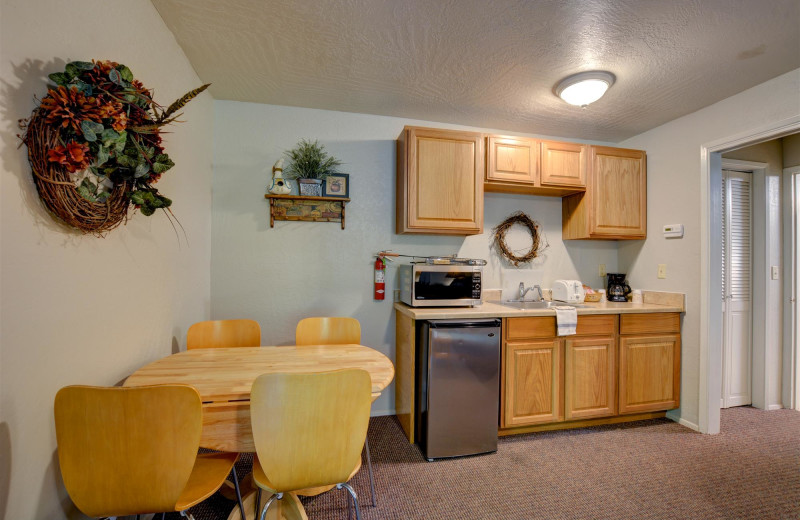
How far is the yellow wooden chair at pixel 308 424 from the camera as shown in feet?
3.67

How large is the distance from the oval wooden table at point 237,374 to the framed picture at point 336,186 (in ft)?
4.20

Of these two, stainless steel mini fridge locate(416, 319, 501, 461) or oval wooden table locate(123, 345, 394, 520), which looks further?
stainless steel mini fridge locate(416, 319, 501, 461)

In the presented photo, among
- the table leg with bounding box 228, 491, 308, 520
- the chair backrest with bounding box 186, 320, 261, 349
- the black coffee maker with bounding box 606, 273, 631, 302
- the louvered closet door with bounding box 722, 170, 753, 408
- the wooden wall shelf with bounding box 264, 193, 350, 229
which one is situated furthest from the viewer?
the black coffee maker with bounding box 606, 273, 631, 302

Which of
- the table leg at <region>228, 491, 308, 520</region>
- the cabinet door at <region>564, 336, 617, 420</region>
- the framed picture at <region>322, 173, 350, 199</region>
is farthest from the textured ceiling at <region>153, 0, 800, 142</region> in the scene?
the table leg at <region>228, 491, 308, 520</region>

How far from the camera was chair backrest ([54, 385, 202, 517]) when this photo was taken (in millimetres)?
932

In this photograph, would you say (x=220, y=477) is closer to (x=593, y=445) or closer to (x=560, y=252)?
(x=593, y=445)

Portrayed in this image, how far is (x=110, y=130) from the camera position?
43.9 inches

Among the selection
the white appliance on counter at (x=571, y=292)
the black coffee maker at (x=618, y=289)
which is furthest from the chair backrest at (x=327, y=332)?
the black coffee maker at (x=618, y=289)

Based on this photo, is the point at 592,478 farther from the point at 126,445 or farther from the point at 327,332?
the point at 126,445

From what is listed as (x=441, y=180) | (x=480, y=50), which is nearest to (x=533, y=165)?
(x=441, y=180)

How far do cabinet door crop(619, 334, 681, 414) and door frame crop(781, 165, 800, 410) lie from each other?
1.19 metres

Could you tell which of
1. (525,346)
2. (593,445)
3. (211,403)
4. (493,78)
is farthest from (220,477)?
(493,78)

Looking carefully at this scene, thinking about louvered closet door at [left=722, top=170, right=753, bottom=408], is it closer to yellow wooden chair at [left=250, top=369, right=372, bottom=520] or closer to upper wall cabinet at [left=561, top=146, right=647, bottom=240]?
upper wall cabinet at [left=561, top=146, right=647, bottom=240]

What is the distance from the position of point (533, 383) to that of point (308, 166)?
240 cm
